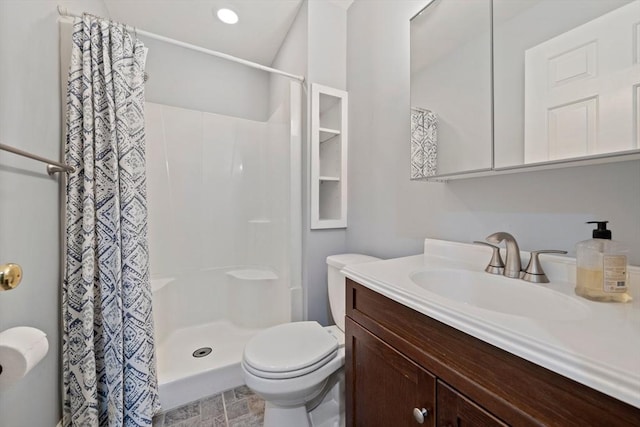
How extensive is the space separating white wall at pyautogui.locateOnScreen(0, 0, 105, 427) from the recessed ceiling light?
2.96ft

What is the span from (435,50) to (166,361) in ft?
7.39

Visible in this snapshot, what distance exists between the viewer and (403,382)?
67cm

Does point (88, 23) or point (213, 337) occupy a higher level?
point (88, 23)

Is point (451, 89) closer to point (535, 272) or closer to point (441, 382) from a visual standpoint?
point (535, 272)

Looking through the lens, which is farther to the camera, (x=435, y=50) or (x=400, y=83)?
(x=400, y=83)

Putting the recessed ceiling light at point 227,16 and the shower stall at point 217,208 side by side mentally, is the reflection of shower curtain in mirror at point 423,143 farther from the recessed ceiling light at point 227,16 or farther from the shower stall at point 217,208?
the recessed ceiling light at point 227,16

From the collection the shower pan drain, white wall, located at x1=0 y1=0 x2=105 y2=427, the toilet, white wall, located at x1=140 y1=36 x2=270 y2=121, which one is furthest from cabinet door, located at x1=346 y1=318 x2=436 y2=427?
white wall, located at x1=140 y1=36 x2=270 y2=121

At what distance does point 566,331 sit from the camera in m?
0.43

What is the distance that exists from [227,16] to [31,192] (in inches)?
64.6

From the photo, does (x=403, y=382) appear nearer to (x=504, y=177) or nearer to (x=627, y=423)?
(x=627, y=423)

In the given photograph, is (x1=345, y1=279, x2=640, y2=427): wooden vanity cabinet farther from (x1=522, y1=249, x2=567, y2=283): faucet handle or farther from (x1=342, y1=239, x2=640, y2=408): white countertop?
(x1=522, y1=249, x2=567, y2=283): faucet handle

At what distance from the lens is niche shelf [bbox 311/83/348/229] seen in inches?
62.4

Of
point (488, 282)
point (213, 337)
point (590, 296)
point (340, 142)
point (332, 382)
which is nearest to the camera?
point (590, 296)

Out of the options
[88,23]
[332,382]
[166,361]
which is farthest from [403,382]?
[88,23]
